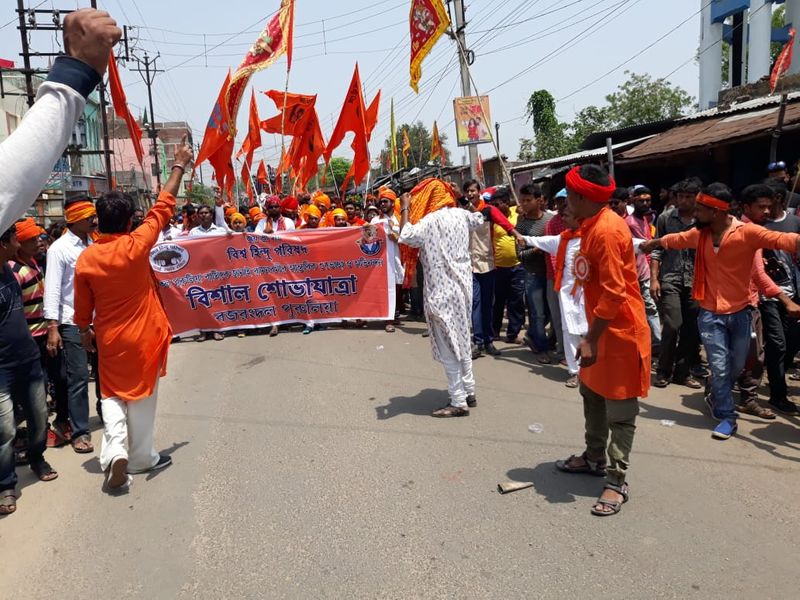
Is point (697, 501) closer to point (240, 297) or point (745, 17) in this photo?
point (240, 297)

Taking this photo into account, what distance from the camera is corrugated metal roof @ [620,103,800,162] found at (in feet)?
30.3

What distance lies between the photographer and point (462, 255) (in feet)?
17.0

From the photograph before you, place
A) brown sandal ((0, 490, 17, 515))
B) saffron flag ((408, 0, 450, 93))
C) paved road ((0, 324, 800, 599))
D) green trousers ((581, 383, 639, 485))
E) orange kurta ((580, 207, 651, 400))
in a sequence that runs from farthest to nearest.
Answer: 1. saffron flag ((408, 0, 450, 93))
2. brown sandal ((0, 490, 17, 515))
3. green trousers ((581, 383, 639, 485))
4. orange kurta ((580, 207, 651, 400))
5. paved road ((0, 324, 800, 599))

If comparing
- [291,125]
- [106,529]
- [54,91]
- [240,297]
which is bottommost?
[106,529]

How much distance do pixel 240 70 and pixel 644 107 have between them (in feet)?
104

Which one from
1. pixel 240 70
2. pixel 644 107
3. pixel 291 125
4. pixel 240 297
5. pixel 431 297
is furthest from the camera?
pixel 644 107

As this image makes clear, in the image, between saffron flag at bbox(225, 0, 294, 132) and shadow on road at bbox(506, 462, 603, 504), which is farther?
saffron flag at bbox(225, 0, 294, 132)

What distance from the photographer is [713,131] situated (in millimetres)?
10852

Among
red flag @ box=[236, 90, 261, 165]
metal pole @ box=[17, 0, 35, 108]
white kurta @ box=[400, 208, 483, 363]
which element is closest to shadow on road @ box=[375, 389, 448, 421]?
white kurta @ box=[400, 208, 483, 363]

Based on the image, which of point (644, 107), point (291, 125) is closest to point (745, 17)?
point (644, 107)

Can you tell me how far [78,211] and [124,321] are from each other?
121cm

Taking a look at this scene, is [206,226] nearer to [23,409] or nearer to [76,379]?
[76,379]

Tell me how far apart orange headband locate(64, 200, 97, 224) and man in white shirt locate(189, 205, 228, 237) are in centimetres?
396

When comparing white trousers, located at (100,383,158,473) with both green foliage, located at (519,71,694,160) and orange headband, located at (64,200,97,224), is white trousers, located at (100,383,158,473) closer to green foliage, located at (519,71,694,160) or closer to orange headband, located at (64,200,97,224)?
orange headband, located at (64,200,97,224)
